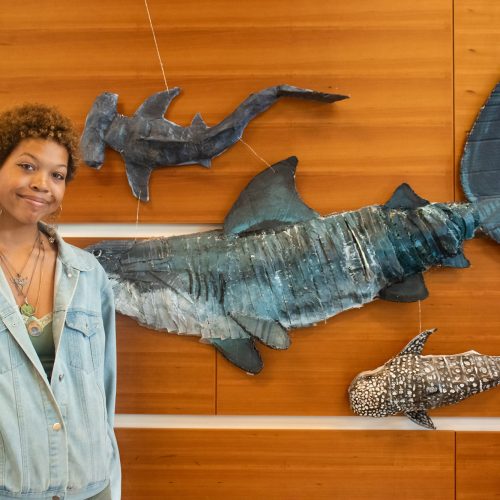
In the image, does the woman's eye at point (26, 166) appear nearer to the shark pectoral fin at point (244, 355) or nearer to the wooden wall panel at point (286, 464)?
the shark pectoral fin at point (244, 355)

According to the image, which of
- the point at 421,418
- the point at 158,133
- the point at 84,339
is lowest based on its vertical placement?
the point at 421,418

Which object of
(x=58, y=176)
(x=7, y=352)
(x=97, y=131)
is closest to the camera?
(x=7, y=352)

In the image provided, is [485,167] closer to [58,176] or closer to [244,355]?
[244,355]

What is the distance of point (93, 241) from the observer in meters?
1.42

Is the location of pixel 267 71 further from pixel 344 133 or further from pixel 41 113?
pixel 41 113

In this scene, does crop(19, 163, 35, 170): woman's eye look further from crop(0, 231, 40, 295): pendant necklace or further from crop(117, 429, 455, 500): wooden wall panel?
crop(117, 429, 455, 500): wooden wall panel

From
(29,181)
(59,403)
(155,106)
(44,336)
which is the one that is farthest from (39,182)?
(155,106)

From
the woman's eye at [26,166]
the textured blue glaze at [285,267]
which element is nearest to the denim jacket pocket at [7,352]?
the woman's eye at [26,166]

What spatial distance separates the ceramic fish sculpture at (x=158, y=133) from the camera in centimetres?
137

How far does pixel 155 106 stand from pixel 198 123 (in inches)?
4.7

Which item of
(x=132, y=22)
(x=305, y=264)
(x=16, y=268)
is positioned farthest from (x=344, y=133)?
(x=16, y=268)

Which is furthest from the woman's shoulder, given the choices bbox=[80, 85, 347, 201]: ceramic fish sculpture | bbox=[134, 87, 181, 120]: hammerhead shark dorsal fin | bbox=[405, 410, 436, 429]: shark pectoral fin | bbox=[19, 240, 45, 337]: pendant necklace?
bbox=[405, 410, 436, 429]: shark pectoral fin

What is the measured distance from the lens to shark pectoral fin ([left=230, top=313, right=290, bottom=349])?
131cm

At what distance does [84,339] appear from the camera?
998mm
